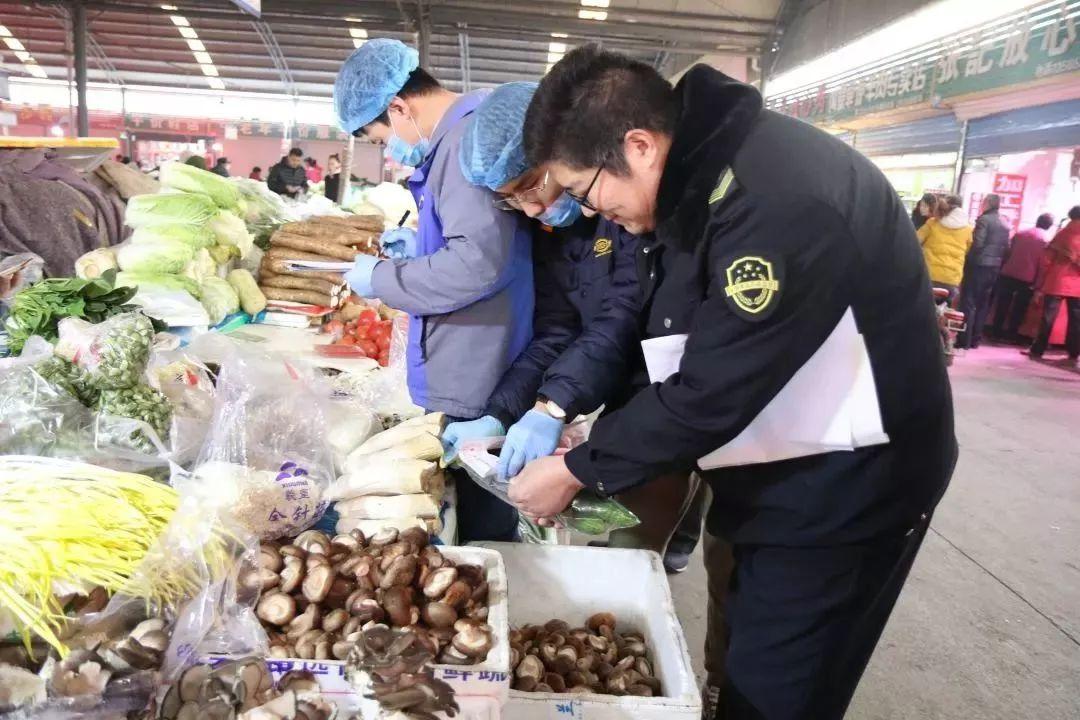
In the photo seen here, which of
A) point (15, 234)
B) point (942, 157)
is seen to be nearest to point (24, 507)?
point (15, 234)

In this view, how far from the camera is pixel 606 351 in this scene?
6.15 ft

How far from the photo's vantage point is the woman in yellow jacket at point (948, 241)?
25.8ft

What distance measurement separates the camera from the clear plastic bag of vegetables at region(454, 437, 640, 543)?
5.03ft

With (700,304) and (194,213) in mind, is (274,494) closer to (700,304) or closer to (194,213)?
(700,304)

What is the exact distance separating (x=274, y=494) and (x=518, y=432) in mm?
540

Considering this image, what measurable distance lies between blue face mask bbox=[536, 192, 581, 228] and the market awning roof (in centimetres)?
839

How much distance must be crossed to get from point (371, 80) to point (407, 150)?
0.71 feet

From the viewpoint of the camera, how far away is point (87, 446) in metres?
1.59

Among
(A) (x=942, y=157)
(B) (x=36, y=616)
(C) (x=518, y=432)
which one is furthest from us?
(A) (x=942, y=157)

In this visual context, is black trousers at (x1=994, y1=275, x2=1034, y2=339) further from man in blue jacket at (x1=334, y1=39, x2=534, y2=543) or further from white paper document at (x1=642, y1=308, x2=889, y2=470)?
white paper document at (x1=642, y1=308, x2=889, y2=470)

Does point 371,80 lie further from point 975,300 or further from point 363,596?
point 975,300

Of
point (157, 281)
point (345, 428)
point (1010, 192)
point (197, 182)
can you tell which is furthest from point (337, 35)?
point (345, 428)

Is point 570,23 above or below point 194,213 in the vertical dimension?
above

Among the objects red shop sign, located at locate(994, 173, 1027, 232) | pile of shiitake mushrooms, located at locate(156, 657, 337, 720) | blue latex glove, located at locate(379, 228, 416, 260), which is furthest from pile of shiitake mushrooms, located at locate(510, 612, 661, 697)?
red shop sign, located at locate(994, 173, 1027, 232)
